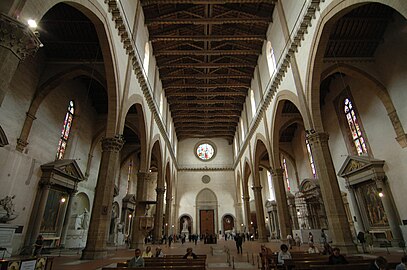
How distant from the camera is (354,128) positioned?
15.5 m

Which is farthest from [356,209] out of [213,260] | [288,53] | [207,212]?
[207,212]

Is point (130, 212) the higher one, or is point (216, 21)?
point (216, 21)

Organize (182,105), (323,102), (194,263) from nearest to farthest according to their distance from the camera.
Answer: (194,263)
(323,102)
(182,105)

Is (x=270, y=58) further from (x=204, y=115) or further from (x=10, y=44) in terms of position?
(x=10, y=44)

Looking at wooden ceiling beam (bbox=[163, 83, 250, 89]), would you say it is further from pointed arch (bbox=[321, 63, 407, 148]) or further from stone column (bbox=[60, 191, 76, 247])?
stone column (bbox=[60, 191, 76, 247])

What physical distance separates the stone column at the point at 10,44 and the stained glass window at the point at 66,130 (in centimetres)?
1185

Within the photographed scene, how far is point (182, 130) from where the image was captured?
30938 millimetres

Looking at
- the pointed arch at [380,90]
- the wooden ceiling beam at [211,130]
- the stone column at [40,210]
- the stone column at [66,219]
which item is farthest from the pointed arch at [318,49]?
the wooden ceiling beam at [211,130]

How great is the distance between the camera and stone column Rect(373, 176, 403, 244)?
38.5 feet

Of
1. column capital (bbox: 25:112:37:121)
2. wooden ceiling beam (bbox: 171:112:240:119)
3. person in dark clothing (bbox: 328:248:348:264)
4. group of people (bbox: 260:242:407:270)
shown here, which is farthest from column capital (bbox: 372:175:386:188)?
column capital (bbox: 25:112:37:121)

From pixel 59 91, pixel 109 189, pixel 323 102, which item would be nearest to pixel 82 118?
pixel 59 91

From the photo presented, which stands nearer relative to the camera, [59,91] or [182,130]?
[59,91]

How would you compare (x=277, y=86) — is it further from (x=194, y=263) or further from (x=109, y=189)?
(x=194, y=263)

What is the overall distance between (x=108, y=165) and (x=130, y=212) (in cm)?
1564
